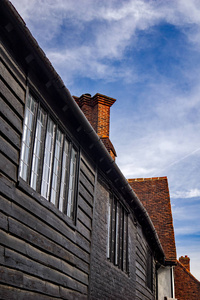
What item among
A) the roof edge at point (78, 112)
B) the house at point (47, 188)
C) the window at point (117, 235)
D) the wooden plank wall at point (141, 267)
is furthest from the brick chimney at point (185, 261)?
the house at point (47, 188)

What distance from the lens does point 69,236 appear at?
6.50 metres

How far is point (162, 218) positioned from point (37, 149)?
1500 cm

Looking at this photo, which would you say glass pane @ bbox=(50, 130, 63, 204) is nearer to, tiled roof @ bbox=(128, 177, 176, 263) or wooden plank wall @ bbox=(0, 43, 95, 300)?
wooden plank wall @ bbox=(0, 43, 95, 300)

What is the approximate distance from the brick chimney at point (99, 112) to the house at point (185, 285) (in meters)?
10.5

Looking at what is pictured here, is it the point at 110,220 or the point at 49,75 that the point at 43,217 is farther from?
the point at 110,220

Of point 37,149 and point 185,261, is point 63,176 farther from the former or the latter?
point 185,261

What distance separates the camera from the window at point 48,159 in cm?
554

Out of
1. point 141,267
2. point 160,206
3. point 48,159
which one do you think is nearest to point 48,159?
point 48,159

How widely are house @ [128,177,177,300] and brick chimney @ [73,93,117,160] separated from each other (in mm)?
8390

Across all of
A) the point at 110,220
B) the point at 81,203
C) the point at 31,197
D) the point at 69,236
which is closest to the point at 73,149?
the point at 81,203

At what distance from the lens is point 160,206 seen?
2033 cm

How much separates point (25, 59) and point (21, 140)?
1.16 meters

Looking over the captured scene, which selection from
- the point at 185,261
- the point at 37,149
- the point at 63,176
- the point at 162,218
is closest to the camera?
the point at 37,149

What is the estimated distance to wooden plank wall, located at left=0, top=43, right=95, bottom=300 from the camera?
4652 millimetres
